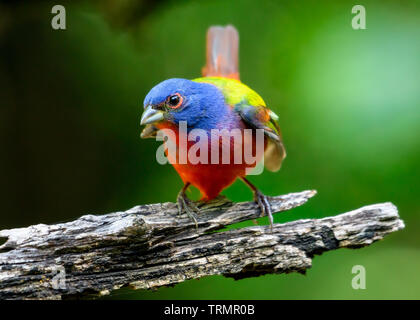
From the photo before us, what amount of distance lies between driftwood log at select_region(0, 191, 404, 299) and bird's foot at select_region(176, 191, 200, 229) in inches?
2.1

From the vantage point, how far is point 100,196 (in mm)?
4816

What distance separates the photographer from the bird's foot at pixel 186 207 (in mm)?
3277

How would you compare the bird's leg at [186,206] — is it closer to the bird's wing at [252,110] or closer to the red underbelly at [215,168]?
the red underbelly at [215,168]

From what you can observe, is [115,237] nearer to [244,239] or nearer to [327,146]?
[244,239]

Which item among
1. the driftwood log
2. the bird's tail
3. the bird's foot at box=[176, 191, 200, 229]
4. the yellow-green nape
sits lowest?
the driftwood log

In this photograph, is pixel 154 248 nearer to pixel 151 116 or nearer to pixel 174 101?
pixel 151 116

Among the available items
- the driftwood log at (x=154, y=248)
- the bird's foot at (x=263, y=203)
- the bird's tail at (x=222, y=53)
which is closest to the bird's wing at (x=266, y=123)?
the bird's foot at (x=263, y=203)

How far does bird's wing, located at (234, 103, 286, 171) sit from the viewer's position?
3.54 m

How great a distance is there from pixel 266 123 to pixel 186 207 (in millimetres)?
921

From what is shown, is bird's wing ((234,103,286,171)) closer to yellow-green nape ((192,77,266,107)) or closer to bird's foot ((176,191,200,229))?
yellow-green nape ((192,77,266,107))

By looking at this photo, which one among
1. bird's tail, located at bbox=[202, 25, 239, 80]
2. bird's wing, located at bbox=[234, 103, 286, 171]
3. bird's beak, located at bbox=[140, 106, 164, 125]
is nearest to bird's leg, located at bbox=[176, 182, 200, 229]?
bird's beak, located at bbox=[140, 106, 164, 125]

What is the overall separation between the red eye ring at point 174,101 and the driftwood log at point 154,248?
703 millimetres

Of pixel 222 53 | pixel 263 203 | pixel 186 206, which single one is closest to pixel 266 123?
pixel 263 203

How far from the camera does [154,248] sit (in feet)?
9.70
